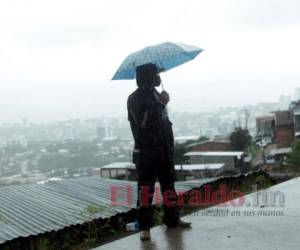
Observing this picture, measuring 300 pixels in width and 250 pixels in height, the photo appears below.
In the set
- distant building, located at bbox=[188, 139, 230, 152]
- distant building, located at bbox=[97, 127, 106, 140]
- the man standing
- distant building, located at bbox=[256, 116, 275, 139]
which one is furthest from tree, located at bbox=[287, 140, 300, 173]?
distant building, located at bbox=[256, 116, 275, 139]

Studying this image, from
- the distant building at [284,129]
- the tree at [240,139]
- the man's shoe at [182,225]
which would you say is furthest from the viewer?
the distant building at [284,129]

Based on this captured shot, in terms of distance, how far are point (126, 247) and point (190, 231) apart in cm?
69

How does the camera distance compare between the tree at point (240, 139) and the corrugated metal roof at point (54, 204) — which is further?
the tree at point (240, 139)

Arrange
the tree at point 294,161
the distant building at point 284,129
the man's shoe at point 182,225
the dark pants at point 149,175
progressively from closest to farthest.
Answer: the dark pants at point 149,175 → the man's shoe at point 182,225 → the tree at point 294,161 → the distant building at point 284,129

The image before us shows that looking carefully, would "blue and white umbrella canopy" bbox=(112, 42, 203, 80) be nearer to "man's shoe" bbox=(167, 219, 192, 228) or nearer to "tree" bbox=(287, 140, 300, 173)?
"man's shoe" bbox=(167, 219, 192, 228)

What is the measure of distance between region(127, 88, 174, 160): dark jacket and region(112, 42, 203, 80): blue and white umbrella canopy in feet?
0.75

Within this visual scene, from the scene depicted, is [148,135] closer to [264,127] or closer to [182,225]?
[182,225]

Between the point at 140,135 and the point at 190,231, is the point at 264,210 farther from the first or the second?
the point at 140,135

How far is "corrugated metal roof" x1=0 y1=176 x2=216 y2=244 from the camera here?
3988 mm

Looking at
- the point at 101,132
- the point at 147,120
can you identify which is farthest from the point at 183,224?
the point at 101,132

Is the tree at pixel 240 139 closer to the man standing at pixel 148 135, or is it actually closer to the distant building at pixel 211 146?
the distant building at pixel 211 146

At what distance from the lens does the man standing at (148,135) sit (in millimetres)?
3746

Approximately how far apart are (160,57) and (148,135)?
2.21ft

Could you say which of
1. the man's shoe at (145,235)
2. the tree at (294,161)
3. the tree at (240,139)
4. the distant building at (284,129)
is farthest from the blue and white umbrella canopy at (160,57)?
the distant building at (284,129)
